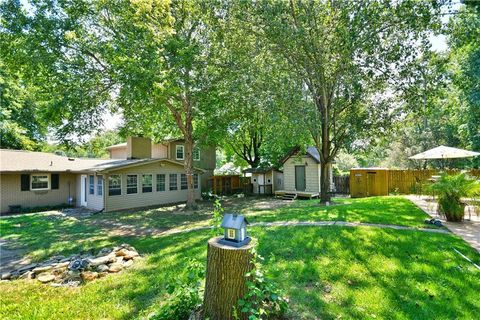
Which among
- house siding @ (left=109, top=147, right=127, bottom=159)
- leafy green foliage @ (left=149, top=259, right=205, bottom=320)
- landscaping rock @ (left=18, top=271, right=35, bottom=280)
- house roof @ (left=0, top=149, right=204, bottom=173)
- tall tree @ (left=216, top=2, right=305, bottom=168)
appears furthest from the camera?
house siding @ (left=109, top=147, right=127, bottom=159)

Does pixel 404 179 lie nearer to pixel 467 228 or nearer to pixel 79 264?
pixel 467 228

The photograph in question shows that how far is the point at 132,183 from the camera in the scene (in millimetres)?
15234

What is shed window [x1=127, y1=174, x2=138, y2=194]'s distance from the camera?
15062mm

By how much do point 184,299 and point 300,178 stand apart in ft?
54.5

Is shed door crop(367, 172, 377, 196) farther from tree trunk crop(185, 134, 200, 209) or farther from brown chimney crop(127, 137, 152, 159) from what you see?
brown chimney crop(127, 137, 152, 159)

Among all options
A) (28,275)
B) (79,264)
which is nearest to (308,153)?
(79,264)

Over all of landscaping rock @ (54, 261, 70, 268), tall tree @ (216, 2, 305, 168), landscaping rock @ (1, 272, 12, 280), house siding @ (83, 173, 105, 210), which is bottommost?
landscaping rock @ (1, 272, 12, 280)

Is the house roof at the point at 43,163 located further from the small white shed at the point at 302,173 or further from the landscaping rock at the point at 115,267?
the landscaping rock at the point at 115,267

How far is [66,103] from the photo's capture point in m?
10.0

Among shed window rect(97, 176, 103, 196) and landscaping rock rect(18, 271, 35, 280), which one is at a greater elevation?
shed window rect(97, 176, 103, 196)

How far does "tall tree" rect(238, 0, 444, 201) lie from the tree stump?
7.43m

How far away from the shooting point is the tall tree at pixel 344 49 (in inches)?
315

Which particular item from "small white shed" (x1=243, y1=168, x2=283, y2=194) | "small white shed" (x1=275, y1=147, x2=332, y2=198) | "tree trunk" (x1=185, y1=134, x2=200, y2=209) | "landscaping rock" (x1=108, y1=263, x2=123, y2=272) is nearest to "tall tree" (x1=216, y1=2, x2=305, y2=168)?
"tree trunk" (x1=185, y1=134, x2=200, y2=209)

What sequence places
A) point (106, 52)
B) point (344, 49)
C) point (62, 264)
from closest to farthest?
point (62, 264)
point (344, 49)
point (106, 52)
